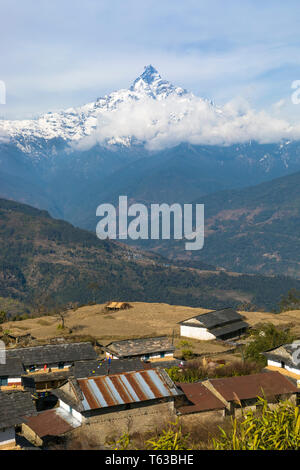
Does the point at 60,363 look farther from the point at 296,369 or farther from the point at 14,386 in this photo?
the point at 296,369

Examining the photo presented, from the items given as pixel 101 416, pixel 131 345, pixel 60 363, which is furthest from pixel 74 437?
pixel 131 345

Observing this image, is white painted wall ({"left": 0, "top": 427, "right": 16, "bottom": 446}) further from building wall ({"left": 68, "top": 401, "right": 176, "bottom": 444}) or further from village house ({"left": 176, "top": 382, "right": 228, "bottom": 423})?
village house ({"left": 176, "top": 382, "right": 228, "bottom": 423})

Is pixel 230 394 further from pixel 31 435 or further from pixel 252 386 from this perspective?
pixel 31 435

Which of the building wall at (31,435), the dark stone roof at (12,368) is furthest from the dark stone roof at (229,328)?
the building wall at (31,435)

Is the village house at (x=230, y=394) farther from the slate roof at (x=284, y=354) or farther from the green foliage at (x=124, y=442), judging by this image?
the slate roof at (x=284, y=354)

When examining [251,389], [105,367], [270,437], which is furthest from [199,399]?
[270,437]

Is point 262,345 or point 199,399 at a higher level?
point 262,345
